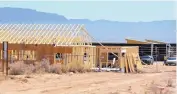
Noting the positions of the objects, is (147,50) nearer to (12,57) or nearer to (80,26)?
(80,26)

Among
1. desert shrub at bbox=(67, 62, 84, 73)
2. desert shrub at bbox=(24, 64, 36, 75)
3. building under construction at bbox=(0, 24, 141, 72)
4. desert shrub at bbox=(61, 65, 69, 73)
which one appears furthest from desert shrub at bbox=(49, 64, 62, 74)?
building under construction at bbox=(0, 24, 141, 72)

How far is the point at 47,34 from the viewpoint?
41.1 m

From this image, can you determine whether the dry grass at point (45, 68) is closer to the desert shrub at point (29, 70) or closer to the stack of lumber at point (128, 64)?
the desert shrub at point (29, 70)

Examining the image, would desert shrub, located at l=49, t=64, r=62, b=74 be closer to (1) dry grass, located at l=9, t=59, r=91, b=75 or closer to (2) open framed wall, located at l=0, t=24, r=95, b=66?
(1) dry grass, located at l=9, t=59, r=91, b=75

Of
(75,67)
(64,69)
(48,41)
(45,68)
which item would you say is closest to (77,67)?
(75,67)

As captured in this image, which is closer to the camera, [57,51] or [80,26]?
[57,51]

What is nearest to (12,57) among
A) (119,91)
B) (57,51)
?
(57,51)

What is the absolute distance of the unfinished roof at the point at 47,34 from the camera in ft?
131

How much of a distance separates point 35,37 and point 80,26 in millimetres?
4181

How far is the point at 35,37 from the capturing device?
40.6m

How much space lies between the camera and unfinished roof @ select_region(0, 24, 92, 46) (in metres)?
39.8

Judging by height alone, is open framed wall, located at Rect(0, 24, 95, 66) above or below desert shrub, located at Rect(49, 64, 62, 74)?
above

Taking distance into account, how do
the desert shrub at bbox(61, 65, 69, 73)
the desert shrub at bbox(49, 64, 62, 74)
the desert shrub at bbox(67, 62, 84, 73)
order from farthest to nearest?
the desert shrub at bbox(67, 62, 84, 73) < the desert shrub at bbox(61, 65, 69, 73) < the desert shrub at bbox(49, 64, 62, 74)

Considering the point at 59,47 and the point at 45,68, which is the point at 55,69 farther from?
the point at 59,47
